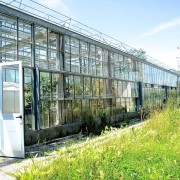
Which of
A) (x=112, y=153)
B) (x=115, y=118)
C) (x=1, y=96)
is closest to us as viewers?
(x=112, y=153)

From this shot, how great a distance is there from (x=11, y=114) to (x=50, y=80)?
8.40ft

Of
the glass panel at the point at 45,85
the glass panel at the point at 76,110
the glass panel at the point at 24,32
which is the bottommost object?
the glass panel at the point at 76,110

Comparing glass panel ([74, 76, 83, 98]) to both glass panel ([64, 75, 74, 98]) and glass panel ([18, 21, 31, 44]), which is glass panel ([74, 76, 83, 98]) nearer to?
glass panel ([64, 75, 74, 98])

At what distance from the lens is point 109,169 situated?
123 inches

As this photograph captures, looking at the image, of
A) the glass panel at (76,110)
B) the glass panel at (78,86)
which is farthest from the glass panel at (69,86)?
the glass panel at (76,110)

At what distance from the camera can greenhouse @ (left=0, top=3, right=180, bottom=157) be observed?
230 inches

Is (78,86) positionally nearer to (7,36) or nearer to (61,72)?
(61,72)

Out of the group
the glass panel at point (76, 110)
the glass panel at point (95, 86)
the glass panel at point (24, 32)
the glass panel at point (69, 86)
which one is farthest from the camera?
the glass panel at point (95, 86)

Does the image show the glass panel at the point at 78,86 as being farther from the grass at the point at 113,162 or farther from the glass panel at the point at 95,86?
the grass at the point at 113,162

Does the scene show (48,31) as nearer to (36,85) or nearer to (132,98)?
(36,85)

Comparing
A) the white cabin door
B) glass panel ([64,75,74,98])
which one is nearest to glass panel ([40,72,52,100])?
glass panel ([64,75,74,98])

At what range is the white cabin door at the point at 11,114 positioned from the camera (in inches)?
219

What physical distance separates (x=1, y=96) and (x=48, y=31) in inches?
141

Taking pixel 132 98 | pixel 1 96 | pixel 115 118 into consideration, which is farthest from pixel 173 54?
pixel 1 96
